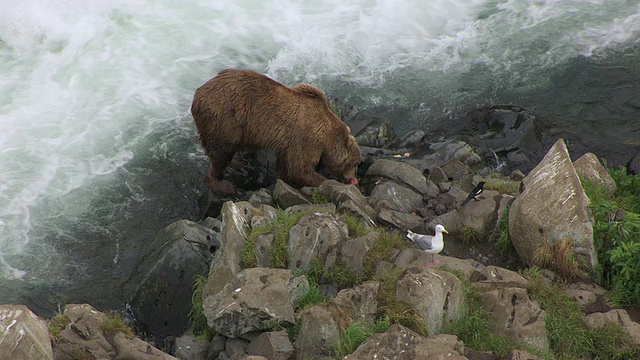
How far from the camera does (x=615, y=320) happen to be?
6562mm

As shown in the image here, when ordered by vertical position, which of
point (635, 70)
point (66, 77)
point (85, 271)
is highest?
point (635, 70)

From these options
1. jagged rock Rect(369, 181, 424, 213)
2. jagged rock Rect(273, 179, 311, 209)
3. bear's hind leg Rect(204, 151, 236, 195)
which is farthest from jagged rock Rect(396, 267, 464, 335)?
bear's hind leg Rect(204, 151, 236, 195)

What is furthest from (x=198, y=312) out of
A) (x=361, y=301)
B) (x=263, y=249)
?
(x=361, y=301)

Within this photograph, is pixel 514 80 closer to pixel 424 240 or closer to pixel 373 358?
pixel 424 240

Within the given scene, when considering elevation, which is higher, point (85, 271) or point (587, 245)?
point (587, 245)

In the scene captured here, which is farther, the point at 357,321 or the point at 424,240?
the point at 424,240

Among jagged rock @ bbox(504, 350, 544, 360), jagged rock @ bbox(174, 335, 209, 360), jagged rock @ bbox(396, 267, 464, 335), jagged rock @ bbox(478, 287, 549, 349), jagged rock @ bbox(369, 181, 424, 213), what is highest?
jagged rock @ bbox(504, 350, 544, 360)

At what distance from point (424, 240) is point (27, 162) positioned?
6800mm

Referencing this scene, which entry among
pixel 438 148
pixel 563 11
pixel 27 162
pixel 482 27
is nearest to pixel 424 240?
pixel 438 148

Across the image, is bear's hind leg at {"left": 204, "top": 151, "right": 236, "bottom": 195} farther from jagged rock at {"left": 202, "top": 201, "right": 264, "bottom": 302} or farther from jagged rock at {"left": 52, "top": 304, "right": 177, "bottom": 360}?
jagged rock at {"left": 52, "top": 304, "right": 177, "bottom": 360}

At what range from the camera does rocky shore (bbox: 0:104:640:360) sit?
20.3 ft

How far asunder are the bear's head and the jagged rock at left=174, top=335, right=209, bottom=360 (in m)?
3.62

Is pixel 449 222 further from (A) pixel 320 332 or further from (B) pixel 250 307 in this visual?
(B) pixel 250 307

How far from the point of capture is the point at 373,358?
18.2ft
